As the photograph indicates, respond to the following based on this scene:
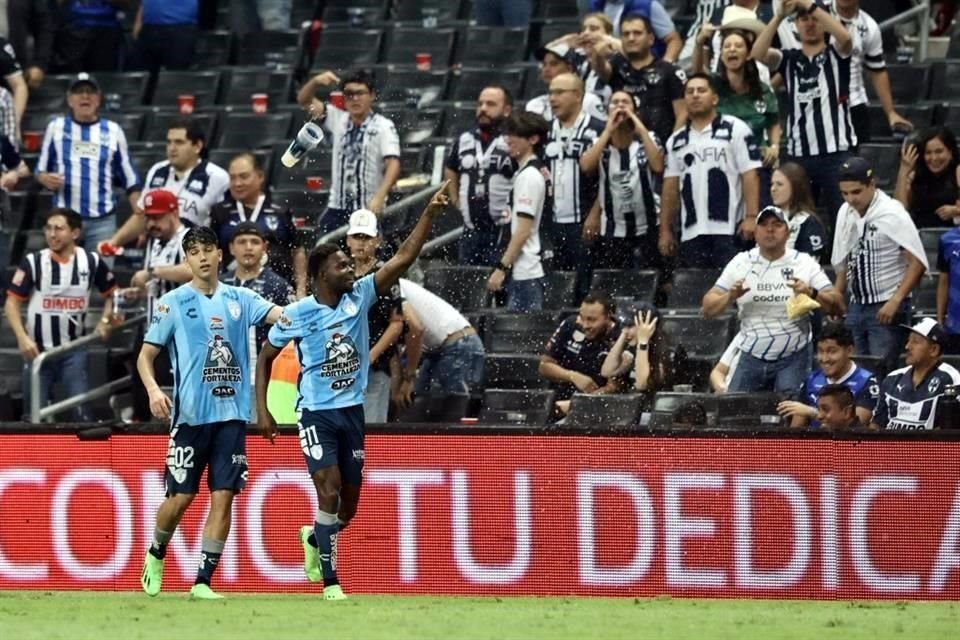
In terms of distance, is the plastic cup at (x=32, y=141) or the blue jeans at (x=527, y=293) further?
the plastic cup at (x=32, y=141)

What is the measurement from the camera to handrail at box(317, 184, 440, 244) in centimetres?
1667

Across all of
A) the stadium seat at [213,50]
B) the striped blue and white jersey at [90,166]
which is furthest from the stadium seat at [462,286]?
the stadium seat at [213,50]

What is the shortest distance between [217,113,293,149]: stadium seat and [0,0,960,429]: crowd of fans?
1016 mm

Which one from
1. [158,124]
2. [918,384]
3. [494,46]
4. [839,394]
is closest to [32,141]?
[158,124]

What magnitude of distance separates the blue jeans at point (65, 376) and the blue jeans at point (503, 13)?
492 cm

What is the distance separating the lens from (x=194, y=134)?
16844mm

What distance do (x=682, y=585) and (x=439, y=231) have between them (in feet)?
17.7

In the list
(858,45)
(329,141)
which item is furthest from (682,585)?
(329,141)

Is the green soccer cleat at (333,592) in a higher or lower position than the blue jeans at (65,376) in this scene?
lower

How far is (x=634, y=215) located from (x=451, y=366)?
73.3 inches

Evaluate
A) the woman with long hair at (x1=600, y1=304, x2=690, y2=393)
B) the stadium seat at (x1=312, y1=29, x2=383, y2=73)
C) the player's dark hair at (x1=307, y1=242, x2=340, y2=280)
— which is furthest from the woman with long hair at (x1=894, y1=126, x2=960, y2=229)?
the stadium seat at (x1=312, y1=29, x2=383, y2=73)

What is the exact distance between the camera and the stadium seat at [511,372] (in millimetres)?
15727

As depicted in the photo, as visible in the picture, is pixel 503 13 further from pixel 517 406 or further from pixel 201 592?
pixel 201 592

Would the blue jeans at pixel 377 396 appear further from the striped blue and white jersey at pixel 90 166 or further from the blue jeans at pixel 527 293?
the striped blue and white jersey at pixel 90 166
